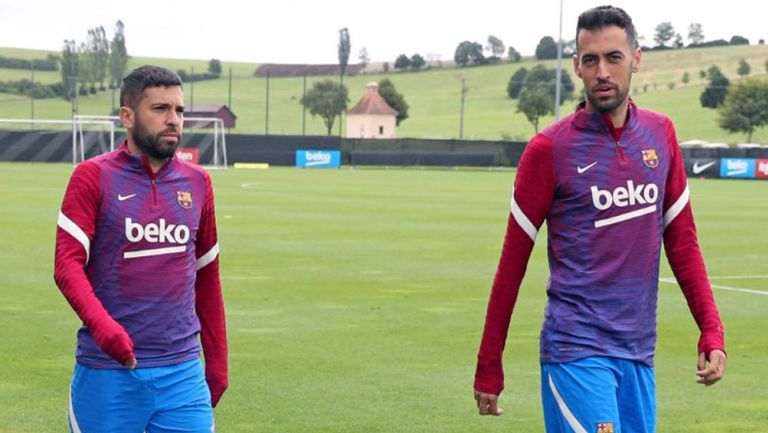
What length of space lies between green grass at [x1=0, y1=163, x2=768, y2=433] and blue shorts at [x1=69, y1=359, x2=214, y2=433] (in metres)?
3.21

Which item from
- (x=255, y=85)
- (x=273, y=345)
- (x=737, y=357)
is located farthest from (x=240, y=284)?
(x=255, y=85)

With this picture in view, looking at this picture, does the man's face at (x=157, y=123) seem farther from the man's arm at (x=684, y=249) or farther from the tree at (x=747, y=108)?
the tree at (x=747, y=108)

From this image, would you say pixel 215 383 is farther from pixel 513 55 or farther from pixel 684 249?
pixel 513 55

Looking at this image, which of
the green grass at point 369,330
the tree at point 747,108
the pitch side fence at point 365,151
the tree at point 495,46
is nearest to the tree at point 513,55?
the tree at point 495,46

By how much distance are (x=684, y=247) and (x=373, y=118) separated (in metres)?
131

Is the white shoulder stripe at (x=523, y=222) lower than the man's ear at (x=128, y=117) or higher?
lower

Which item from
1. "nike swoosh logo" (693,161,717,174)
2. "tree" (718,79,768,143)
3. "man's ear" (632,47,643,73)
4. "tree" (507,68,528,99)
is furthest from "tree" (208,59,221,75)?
"man's ear" (632,47,643,73)

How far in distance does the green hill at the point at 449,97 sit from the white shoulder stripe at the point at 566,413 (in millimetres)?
115353

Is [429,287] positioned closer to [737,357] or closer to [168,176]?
[737,357]

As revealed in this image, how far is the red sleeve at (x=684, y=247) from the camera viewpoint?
511cm

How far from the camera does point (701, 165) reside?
65688mm

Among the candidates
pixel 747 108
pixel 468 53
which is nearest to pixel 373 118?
pixel 747 108

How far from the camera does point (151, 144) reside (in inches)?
207

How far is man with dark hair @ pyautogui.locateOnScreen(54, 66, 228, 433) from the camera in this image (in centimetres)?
513
